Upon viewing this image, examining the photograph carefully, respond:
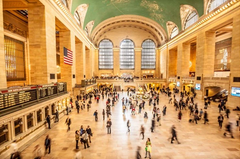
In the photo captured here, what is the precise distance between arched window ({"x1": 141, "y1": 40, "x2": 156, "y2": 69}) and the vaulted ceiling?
833cm

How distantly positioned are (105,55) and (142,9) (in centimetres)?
1601

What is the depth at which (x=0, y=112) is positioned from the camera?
537 cm

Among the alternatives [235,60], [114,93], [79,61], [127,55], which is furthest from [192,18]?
[79,61]


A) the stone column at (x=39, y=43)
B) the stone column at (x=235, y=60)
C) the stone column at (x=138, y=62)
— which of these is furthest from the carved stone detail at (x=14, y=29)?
A: the stone column at (x=138, y=62)

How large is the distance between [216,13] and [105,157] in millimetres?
19301

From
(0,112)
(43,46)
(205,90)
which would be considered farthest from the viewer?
(205,90)

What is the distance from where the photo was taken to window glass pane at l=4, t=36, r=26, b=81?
43.0 ft

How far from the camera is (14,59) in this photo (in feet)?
46.4

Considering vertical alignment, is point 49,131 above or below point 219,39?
below

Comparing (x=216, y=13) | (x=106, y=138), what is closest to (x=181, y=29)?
(x=216, y=13)

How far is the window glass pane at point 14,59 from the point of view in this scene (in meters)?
13.1

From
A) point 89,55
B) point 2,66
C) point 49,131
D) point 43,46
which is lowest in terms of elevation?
point 49,131

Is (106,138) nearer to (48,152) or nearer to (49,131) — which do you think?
(48,152)

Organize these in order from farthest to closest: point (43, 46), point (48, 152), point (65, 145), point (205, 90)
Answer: point (205, 90)
point (43, 46)
point (65, 145)
point (48, 152)
